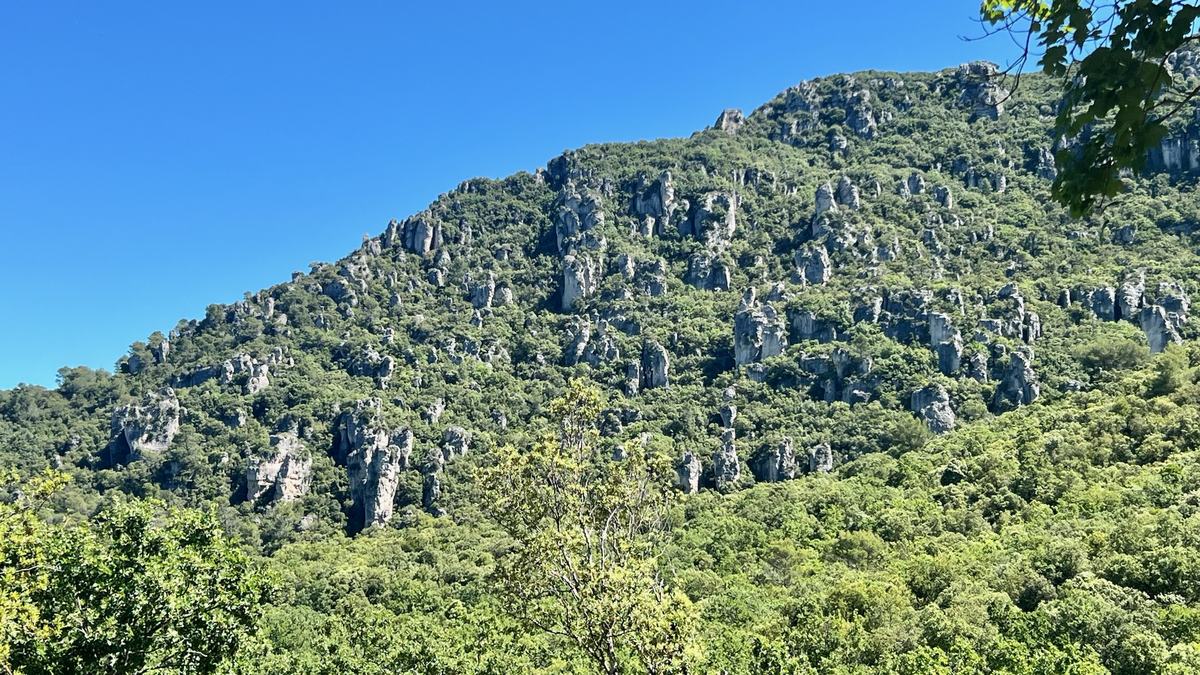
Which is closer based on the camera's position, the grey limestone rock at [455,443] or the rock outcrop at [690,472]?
the rock outcrop at [690,472]

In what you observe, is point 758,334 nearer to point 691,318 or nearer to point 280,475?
point 691,318

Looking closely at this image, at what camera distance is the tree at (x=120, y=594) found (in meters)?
12.6

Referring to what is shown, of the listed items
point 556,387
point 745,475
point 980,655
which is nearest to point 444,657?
point 980,655

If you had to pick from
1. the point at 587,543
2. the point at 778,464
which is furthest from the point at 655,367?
the point at 587,543

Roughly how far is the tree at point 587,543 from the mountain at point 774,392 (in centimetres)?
197

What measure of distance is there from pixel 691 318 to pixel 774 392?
2761 centimetres

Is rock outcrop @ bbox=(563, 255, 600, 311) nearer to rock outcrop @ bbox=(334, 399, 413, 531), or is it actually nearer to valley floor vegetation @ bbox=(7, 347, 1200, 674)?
rock outcrop @ bbox=(334, 399, 413, 531)

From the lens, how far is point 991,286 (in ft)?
363

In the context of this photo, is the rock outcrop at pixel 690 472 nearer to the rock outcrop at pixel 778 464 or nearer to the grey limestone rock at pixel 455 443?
the rock outcrop at pixel 778 464

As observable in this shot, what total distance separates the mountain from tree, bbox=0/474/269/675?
5.64m

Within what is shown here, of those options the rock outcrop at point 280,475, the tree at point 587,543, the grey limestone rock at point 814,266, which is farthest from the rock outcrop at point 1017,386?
the rock outcrop at point 280,475

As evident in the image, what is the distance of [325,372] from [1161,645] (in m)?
123

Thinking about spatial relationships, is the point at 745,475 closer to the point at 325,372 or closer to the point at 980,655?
the point at 980,655

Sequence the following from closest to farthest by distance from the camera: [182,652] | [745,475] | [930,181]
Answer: [182,652], [745,475], [930,181]
